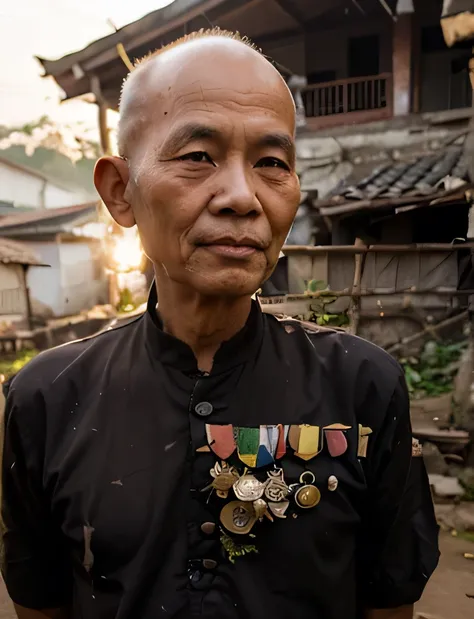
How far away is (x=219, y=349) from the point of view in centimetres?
94

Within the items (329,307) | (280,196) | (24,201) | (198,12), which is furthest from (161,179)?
(24,201)

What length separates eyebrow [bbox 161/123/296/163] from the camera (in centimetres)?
81

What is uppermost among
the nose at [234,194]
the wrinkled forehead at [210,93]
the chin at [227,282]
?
the wrinkled forehead at [210,93]

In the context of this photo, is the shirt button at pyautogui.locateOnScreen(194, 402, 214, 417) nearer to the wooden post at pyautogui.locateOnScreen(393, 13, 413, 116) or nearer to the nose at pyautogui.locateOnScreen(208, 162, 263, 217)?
the nose at pyautogui.locateOnScreen(208, 162, 263, 217)

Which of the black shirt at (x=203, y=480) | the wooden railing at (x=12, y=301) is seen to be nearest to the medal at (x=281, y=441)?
the black shirt at (x=203, y=480)

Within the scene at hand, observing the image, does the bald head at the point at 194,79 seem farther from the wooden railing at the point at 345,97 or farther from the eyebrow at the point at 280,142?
the wooden railing at the point at 345,97

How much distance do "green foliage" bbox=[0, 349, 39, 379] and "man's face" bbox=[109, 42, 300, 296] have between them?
2704mm

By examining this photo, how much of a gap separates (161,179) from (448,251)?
324 centimetres

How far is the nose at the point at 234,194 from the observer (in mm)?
787

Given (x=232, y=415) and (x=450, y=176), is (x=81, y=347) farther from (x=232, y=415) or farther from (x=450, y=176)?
(x=450, y=176)

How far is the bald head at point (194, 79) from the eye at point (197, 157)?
0.26 ft

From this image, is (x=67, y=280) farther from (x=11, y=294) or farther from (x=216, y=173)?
(x=216, y=173)

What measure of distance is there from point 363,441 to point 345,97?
3595mm

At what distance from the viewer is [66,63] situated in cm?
334
